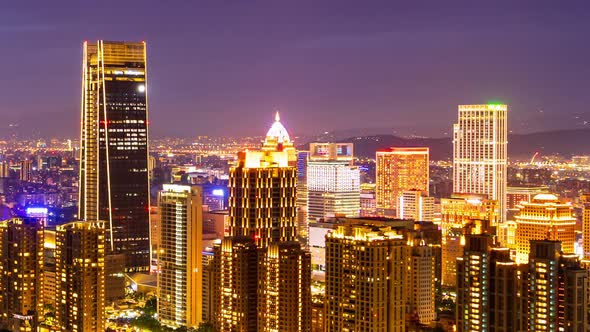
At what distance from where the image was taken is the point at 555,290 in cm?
1709

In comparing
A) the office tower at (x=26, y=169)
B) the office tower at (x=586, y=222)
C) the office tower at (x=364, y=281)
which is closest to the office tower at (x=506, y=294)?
the office tower at (x=364, y=281)

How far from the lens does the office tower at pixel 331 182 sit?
3541 centimetres

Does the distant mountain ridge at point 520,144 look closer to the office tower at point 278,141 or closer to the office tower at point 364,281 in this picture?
the office tower at point 278,141

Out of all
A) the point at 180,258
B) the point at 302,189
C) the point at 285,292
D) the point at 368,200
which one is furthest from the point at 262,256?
the point at 368,200

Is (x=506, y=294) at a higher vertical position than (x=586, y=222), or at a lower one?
lower

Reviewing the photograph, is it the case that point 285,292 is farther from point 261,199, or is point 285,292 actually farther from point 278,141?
point 278,141

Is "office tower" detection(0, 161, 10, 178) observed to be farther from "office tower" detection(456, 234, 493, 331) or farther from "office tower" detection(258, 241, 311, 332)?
"office tower" detection(456, 234, 493, 331)

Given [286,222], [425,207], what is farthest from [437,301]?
[425,207]

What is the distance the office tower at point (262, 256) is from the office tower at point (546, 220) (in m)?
5.81

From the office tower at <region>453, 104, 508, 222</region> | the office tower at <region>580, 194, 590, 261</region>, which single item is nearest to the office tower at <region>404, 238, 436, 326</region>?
the office tower at <region>580, 194, 590, 261</region>

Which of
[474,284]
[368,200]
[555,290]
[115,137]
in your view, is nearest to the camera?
[555,290]

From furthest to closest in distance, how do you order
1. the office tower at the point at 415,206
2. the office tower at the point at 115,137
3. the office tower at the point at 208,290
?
the office tower at the point at 415,206, the office tower at the point at 115,137, the office tower at the point at 208,290

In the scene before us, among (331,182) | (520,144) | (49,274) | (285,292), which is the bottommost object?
(285,292)

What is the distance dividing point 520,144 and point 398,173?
696 cm
